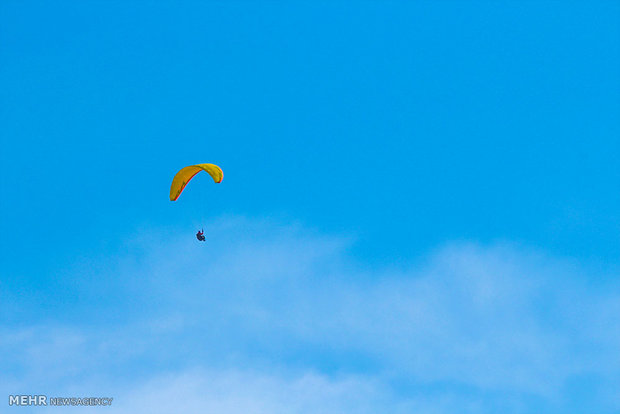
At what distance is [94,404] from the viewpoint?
72438mm

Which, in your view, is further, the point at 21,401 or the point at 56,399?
the point at 21,401

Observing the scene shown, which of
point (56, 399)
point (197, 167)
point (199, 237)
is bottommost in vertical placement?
point (56, 399)

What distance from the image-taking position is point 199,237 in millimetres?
75938

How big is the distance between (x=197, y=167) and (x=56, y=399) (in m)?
27.1

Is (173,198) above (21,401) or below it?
above

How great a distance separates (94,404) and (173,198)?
2299 cm

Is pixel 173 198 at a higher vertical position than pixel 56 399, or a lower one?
higher

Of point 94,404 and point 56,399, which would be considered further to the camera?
point 94,404

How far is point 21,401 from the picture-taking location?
72.6 meters

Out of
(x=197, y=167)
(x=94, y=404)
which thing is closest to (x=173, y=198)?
(x=197, y=167)

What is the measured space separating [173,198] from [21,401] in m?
26.4

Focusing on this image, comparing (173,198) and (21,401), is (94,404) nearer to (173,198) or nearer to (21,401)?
(21,401)

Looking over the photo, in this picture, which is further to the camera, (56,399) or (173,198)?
(173,198)

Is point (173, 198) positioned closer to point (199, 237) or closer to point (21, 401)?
point (199, 237)
